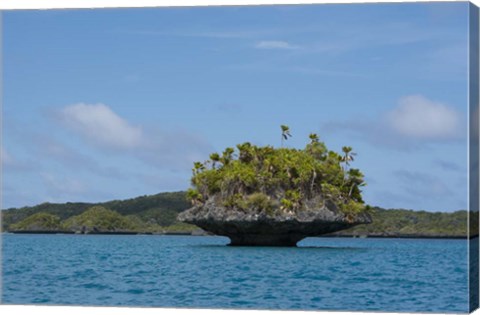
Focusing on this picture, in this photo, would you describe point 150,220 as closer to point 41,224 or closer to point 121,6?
point 41,224

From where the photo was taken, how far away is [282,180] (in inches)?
1743

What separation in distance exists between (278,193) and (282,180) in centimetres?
60

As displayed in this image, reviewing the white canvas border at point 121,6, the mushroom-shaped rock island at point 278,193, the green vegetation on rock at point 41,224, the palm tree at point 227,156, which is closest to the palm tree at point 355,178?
the mushroom-shaped rock island at point 278,193

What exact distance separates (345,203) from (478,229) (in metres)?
25.2

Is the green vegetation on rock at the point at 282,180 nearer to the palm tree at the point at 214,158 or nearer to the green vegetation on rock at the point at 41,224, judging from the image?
the palm tree at the point at 214,158

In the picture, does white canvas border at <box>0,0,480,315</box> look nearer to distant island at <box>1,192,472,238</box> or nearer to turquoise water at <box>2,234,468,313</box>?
turquoise water at <box>2,234,468,313</box>

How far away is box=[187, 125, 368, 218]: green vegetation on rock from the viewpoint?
143ft

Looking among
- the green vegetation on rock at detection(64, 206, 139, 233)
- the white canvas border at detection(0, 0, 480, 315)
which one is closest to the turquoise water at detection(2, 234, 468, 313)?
the white canvas border at detection(0, 0, 480, 315)

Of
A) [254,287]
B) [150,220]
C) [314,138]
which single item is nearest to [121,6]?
[254,287]

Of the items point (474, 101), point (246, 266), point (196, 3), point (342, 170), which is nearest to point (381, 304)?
point (474, 101)

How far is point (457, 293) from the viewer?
19922 mm

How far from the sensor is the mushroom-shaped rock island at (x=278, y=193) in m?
43.4

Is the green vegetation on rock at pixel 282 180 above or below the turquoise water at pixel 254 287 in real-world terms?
above

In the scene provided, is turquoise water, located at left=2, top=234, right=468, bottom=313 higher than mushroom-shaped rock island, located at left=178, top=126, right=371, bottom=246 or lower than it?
lower
